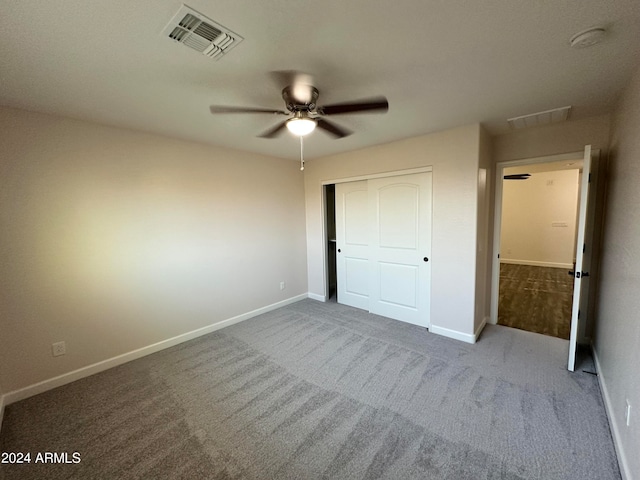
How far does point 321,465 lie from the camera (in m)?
1.56

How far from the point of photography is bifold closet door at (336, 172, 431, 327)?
3330mm

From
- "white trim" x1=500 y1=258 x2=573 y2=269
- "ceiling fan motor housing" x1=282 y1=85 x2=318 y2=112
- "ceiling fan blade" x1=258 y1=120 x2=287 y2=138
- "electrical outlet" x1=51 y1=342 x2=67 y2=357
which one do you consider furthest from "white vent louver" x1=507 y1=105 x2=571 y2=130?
"white trim" x1=500 y1=258 x2=573 y2=269

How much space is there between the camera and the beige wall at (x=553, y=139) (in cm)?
264

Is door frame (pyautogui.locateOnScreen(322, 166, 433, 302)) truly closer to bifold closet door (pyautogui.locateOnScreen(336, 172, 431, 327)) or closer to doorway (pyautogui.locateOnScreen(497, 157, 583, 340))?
bifold closet door (pyautogui.locateOnScreen(336, 172, 431, 327))

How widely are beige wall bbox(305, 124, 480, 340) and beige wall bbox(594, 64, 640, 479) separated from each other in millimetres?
1017

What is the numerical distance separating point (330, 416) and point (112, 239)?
8.65 feet

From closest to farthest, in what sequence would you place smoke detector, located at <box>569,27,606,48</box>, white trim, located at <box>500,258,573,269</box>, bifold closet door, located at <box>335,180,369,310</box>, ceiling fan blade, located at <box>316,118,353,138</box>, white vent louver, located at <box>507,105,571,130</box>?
smoke detector, located at <box>569,27,606,48</box>, ceiling fan blade, located at <box>316,118,353,138</box>, white vent louver, located at <box>507,105,571,130</box>, bifold closet door, located at <box>335,180,369,310</box>, white trim, located at <box>500,258,573,269</box>

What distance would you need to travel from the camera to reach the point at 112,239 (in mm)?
2615

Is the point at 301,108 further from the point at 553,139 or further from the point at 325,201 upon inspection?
the point at 553,139

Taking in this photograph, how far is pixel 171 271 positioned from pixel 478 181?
3.62 metres

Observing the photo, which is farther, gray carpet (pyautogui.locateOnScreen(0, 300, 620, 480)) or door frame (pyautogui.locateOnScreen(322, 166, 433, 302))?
door frame (pyautogui.locateOnScreen(322, 166, 433, 302))

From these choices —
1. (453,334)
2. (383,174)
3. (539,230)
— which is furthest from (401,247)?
(539,230)

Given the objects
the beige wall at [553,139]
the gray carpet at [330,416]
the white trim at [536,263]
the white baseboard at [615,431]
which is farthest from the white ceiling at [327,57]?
the white trim at [536,263]

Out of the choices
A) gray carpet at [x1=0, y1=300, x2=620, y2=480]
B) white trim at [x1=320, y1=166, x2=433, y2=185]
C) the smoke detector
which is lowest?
gray carpet at [x1=0, y1=300, x2=620, y2=480]
